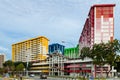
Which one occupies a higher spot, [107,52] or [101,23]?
[101,23]

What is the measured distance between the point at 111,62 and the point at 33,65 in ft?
359

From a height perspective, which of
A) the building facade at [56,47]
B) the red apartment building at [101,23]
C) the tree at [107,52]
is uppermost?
the red apartment building at [101,23]

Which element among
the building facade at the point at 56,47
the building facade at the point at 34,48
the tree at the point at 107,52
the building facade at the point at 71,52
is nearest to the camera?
the tree at the point at 107,52

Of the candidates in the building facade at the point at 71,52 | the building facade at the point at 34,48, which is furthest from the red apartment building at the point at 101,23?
the building facade at the point at 34,48

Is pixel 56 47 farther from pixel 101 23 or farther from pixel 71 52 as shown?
pixel 101 23

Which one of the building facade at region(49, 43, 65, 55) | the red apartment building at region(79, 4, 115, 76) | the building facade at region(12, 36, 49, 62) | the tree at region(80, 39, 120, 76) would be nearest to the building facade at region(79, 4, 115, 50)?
the red apartment building at region(79, 4, 115, 76)

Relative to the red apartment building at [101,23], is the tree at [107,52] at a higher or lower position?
lower

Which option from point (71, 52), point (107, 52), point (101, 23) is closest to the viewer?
point (107, 52)

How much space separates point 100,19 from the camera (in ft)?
457

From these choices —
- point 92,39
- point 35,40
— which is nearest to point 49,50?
point 35,40

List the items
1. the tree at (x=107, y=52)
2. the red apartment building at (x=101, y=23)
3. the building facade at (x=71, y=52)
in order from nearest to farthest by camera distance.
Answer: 1. the tree at (x=107, y=52)
2. the red apartment building at (x=101, y=23)
3. the building facade at (x=71, y=52)

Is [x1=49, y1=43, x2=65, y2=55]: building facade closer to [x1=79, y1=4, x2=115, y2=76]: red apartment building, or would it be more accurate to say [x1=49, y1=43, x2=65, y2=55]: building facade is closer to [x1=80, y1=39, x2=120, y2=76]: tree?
[x1=79, y1=4, x2=115, y2=76]: red apartment building

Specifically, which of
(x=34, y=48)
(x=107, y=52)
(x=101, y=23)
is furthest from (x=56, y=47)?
(x=107, y=52)

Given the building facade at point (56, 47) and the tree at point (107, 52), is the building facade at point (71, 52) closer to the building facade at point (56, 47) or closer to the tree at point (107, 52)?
the building facade at point (56, 47)
